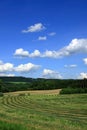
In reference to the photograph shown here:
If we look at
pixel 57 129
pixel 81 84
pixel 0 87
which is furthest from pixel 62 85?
pixel 57 129

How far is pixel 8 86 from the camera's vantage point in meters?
144

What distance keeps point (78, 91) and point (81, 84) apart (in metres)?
Answer: 18.7

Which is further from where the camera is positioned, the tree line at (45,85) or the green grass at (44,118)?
the tree line at (45,85)

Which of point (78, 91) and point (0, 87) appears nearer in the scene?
point (78, 91)

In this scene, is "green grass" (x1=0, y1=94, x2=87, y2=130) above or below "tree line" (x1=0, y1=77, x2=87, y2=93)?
below

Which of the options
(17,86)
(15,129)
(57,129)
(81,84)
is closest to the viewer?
(15,129)

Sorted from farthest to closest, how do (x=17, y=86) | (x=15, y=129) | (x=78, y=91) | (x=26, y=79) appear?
1. (x=26, y=79)
2. (x=17, y=86)
3. (x=78, y=91)
4. (x=15, y=129)

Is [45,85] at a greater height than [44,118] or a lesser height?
greater

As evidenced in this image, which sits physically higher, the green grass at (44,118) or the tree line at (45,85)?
the tree line at (45,85)

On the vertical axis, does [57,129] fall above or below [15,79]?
below

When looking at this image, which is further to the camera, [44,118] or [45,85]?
[45,85]

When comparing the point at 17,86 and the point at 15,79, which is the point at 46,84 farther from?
the point at 15,79

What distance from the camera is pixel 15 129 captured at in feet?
58.4

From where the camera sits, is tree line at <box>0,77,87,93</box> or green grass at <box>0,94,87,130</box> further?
tree line at <box>0,77,87,93</box>
